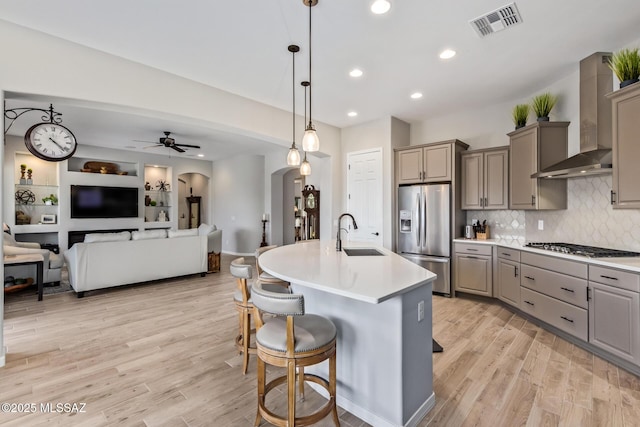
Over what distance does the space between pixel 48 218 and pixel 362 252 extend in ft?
26.5

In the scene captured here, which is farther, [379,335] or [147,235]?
[147,235]

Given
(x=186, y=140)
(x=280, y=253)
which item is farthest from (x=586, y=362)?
(x=186, y=140)

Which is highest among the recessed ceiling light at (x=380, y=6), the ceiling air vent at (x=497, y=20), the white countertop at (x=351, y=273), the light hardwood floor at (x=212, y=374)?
the ceiling air vent at (x=497, y=20)

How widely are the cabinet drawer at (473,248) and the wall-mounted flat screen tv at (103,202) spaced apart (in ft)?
27.0

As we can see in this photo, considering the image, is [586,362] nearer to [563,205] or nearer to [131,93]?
[563,205]

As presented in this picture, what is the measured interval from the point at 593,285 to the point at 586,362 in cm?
69

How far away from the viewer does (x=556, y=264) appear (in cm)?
313

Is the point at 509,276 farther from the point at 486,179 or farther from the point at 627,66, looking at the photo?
the point at 627,66

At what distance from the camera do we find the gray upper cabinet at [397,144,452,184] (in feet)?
15.2

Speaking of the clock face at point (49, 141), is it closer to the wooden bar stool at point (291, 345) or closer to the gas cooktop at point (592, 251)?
the wooden bar stool at point (291, 345)

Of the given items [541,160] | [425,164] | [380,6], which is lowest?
[541,160]

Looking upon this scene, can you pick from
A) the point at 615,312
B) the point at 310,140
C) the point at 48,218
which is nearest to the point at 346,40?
the point at 310,140

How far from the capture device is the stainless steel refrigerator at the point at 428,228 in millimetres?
4570

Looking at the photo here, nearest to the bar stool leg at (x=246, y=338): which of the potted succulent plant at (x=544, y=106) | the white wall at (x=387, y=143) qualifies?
the white wall at (x=387, y=143)
